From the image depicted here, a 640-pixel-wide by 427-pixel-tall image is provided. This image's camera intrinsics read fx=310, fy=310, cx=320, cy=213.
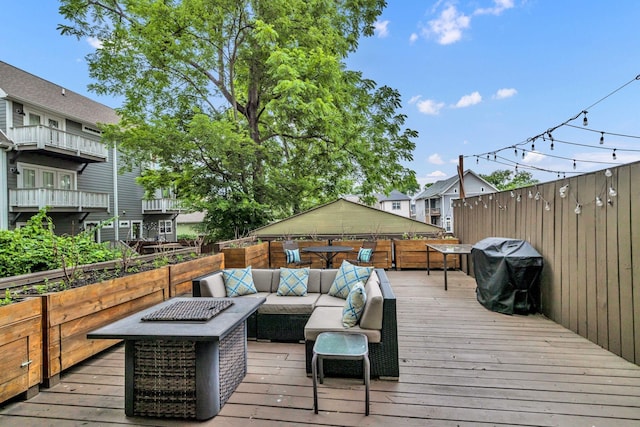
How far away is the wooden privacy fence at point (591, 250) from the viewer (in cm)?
282

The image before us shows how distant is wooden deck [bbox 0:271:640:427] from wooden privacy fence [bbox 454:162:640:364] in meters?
0.27

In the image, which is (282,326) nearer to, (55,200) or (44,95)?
(55,200)

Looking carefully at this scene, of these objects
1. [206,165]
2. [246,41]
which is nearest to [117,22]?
[246,41]

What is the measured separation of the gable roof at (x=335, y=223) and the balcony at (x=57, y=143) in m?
7.01

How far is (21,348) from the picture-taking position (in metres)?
2.30

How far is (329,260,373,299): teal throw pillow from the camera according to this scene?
12.2 feet

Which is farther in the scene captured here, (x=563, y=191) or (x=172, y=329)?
(x=563, y=191)

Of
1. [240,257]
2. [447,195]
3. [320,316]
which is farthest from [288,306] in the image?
[447,195]

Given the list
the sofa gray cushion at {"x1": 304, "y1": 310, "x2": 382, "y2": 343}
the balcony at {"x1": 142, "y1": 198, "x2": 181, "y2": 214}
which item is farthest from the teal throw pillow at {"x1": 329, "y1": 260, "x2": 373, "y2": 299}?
the balcony at {"x1": 142, "y1": 198, "x2": 181, "y2": 214}

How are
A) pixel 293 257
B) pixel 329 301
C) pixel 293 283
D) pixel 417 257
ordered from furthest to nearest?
pixel 417 257 < pixel 293 257 < pixel 293 283 < pixel 329 301

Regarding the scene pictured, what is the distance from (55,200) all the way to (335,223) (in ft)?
28.7

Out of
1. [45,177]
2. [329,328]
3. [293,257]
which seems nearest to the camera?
[329,328]

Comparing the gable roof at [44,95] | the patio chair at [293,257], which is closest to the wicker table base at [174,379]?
the patio chair at [293,257]

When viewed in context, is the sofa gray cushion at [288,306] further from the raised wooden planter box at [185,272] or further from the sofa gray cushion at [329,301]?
the raised wooden planter box at [185,272]
